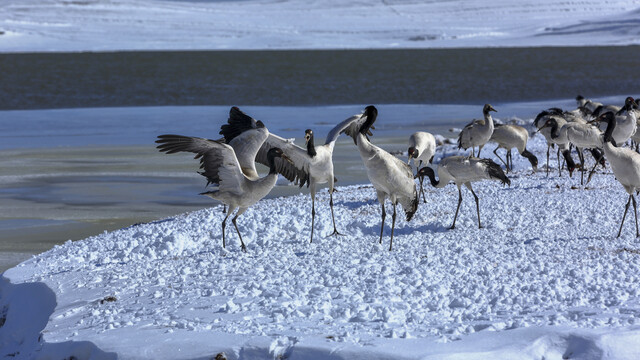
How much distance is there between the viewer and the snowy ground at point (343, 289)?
5672 mm

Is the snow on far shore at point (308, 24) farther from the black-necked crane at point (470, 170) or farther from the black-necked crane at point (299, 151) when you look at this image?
the black-necked crane at point (299, 151)

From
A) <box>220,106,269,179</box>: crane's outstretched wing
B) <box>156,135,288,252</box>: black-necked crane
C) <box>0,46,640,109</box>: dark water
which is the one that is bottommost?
<box>156,135,288,252</box>: black-necked crane

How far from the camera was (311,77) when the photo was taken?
1583 inches

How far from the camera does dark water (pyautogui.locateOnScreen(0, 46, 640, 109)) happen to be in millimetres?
31250

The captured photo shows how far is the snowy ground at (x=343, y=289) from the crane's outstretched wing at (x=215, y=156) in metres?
0.75

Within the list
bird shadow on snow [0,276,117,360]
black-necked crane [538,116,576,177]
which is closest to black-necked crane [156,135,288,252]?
bird shadow on snow [0,276,117,360]

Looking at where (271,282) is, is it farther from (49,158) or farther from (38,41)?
(38,41)

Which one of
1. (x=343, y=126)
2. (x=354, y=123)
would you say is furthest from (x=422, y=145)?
(x=343, y=126)

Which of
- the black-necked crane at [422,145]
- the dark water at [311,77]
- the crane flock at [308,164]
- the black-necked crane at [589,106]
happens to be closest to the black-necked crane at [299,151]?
the crane flock at [308,164]

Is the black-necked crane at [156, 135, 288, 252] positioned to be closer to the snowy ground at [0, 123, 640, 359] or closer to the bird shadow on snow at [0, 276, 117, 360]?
the snowy ground at [0, 123, 640, 359]

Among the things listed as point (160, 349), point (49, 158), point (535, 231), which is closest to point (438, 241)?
point (535, 231)

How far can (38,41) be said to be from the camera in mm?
62344

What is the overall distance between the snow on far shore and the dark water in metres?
4.72

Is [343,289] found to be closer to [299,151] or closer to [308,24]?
[299,151]
